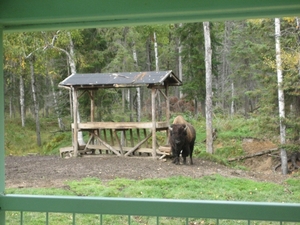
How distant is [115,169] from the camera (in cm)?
546

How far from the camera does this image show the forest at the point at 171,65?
449 centimetres

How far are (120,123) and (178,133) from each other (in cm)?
91

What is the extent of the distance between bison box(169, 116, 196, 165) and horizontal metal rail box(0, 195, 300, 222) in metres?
4.19

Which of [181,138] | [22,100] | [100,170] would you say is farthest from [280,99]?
[22,100]

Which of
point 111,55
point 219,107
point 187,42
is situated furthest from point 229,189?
point 111,55

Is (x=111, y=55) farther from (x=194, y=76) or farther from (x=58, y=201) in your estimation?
(x=58, y=201)

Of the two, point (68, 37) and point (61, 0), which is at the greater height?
point (68, 37)

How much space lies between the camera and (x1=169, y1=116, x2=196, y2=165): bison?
5.63 metres

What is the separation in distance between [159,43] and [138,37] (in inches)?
13.6

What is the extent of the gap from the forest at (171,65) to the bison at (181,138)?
0.22 m

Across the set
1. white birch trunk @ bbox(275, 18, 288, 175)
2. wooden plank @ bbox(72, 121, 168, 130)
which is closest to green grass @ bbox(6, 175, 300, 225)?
white birch trunk @ bbox(275, 18, 288, 175)

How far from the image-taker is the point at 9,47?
4.61 meters

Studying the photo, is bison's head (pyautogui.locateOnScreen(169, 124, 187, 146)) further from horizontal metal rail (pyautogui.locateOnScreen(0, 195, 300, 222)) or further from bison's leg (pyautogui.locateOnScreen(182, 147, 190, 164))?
horizontal metal rail (pyautogui.locateOnScreen(0, 195, 300, 222))

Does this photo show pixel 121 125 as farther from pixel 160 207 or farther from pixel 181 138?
pixel 160 207
